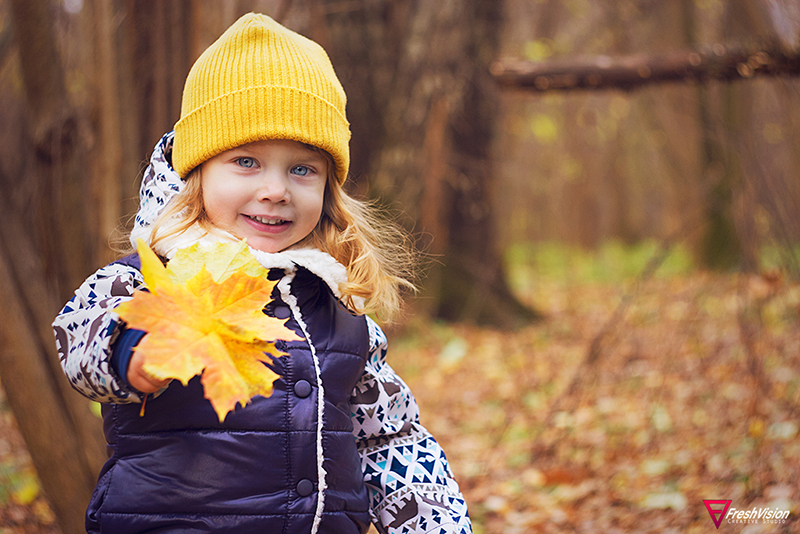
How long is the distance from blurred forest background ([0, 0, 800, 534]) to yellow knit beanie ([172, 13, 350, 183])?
927mm

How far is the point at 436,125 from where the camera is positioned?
461 cm

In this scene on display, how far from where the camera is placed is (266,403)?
140 cm

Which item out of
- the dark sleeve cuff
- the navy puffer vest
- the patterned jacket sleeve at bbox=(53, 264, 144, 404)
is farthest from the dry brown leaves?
the dark sleeve cuff

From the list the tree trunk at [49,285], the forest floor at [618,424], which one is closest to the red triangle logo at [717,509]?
the forest floor at [618,424]

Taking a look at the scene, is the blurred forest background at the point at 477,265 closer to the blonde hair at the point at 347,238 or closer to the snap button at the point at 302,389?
the blonde hair at the point at 347,238

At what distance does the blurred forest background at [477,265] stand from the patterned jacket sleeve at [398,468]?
3.92 feet

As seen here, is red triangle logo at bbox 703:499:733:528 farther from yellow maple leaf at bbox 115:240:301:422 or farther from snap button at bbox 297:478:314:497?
yellow maple leaf at bbox 115:240:301:422

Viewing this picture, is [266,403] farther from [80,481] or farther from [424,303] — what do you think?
[424,303]

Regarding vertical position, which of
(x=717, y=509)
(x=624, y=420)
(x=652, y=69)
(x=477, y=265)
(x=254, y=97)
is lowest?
(x=624, y=420)

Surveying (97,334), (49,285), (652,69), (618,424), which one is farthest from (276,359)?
(652,69)

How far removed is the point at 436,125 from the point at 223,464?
142 inches

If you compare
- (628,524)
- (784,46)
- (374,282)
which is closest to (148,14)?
(374,282)

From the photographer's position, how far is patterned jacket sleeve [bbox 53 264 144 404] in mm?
1227

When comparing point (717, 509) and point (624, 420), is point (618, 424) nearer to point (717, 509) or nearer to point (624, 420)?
point (624, 420)
